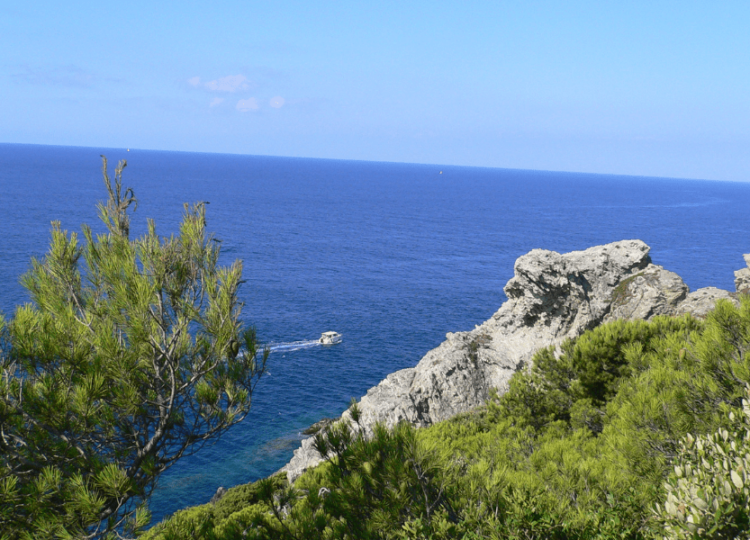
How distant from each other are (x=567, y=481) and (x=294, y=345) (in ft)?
162

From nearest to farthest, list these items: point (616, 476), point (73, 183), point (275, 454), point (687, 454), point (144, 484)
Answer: point (687, 454) → point (616, 476) → point (144, 484) → point (275, 454) → point (73, 183)

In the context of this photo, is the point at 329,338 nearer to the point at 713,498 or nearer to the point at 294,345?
the point at 294,345

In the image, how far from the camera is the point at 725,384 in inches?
407

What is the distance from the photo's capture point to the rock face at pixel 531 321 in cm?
2942

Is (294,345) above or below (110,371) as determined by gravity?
below

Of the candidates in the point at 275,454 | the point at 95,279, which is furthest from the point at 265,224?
the point at 95,279

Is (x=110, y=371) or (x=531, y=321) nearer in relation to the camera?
(x=110, y=371)

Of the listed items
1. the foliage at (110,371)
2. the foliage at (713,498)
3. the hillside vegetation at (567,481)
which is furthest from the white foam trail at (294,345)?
the foliage at (713,498)

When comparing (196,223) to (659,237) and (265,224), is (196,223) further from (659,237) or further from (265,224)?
(659,237)

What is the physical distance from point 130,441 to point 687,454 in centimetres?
983

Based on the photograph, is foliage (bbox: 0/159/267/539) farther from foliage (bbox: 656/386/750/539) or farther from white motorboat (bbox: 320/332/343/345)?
white motorboat (bbox: 320/332/343/345)

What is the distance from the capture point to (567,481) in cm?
909

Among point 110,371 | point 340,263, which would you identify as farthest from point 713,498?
point 340,263

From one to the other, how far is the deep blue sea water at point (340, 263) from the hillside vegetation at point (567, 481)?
28889 millimetres
